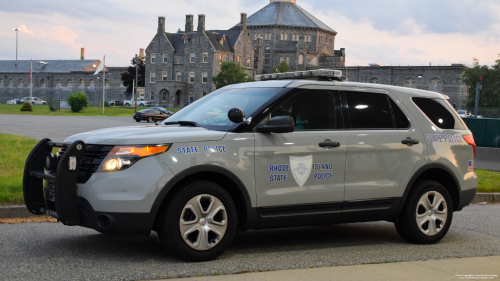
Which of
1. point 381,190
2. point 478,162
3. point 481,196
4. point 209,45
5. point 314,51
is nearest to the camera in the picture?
point 381,190

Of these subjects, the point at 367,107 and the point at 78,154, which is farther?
the point at 367,107

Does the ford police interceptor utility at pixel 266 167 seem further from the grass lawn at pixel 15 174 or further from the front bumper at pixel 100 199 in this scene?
the grass lawn at pixel 15 174

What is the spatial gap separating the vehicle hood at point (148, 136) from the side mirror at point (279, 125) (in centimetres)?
44

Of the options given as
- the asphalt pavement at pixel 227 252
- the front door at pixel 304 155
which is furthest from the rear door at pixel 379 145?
the asphalt pavement at pixel 227 252

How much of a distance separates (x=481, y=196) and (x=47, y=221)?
324 inches

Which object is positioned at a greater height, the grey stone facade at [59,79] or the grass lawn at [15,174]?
the grey stone facade at [59,79]

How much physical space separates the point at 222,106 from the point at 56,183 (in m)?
2.01

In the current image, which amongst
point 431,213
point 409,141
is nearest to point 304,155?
point 409,141

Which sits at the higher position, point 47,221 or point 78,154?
point 78,154

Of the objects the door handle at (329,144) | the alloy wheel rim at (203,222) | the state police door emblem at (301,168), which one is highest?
the door handle at (329,144)

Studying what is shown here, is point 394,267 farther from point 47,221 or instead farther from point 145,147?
point 47,221

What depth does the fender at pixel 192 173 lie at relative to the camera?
5.19 meters

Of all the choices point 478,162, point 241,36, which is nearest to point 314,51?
point 241,36

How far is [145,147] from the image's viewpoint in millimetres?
5211
